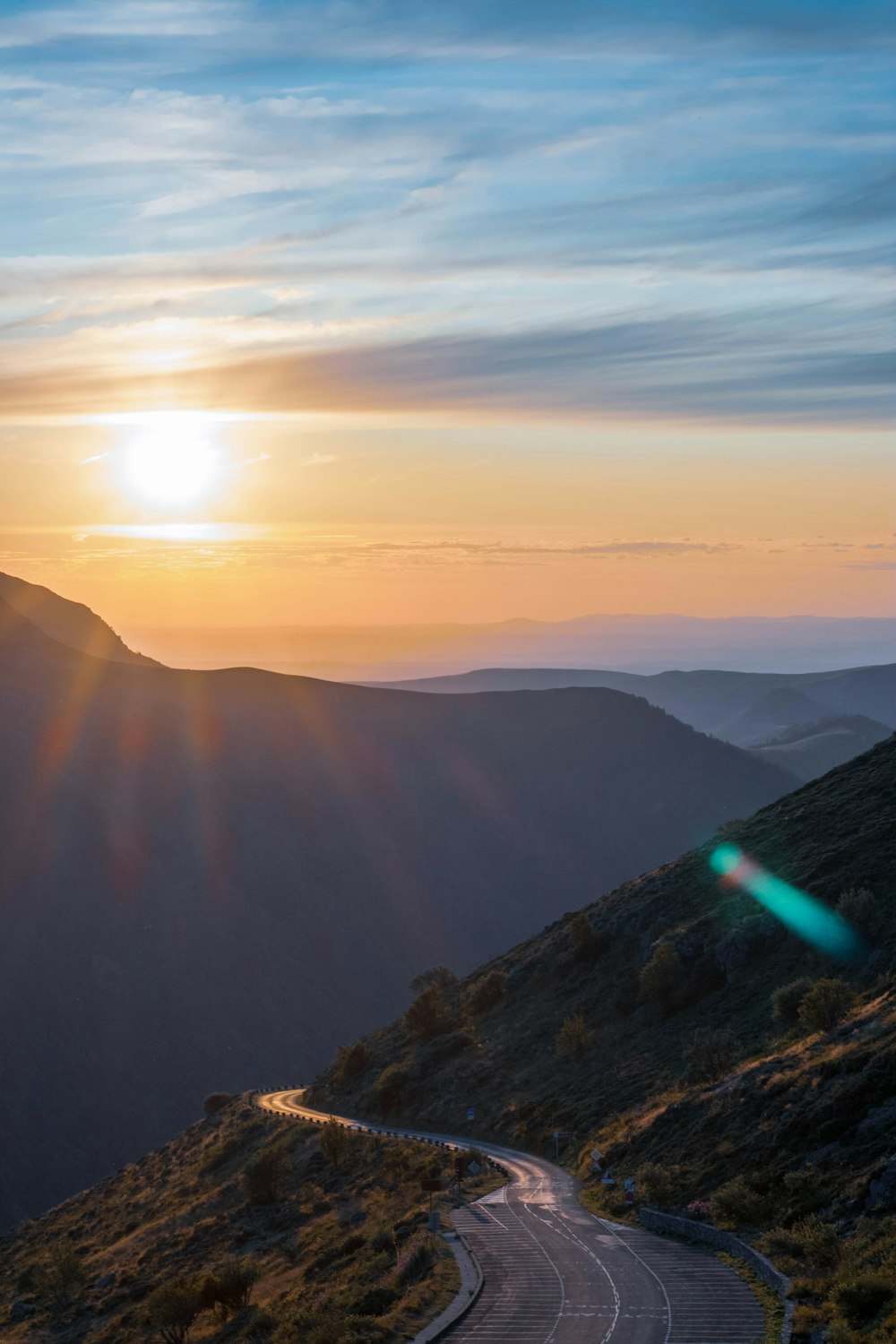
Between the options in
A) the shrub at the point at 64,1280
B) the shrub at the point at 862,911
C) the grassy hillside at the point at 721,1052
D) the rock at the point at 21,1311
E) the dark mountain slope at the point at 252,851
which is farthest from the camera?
the dark mountain slope at the point at 252,851

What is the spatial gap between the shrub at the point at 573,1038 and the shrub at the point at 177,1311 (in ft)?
67.7

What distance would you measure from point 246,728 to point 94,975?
142 feet

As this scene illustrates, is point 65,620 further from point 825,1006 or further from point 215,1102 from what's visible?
point 825,1006

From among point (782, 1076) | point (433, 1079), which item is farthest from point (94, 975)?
point (782, 1076)

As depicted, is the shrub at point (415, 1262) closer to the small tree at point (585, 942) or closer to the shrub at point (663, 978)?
the shrub at point (663, 978)

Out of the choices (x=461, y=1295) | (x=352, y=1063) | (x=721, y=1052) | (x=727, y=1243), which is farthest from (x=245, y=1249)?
(x=352, y=1063)

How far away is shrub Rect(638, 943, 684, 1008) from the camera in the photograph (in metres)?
49.5

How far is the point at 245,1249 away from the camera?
3934cm

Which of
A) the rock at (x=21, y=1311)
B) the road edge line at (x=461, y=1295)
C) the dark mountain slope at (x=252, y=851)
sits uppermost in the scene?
the dark mountain slope at (x=252, y=851)

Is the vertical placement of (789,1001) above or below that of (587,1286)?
above

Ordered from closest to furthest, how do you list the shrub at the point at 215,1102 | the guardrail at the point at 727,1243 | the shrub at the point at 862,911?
the guardrail at the point at 727,1243, the shrub at the point at 862,911, the shrub at the point at 215,1102

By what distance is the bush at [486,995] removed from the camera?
6075 cm

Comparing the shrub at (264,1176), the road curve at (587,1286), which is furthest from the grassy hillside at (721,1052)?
the shrub at (264,1176)

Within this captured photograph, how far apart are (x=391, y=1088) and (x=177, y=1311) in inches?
952
